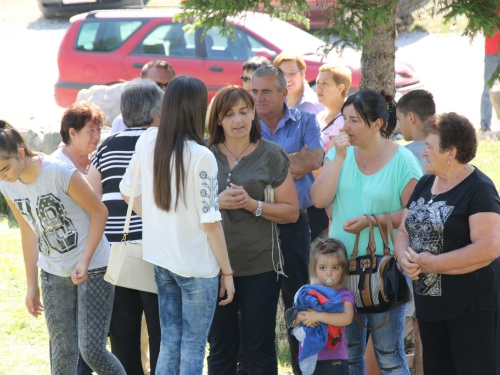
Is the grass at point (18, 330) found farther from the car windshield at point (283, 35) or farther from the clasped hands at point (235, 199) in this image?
the car windshield at point (283, 35)

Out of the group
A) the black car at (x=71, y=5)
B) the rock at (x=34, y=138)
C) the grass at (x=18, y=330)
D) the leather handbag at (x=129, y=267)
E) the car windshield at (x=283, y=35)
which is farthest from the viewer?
the black car at (x=71, y=5)

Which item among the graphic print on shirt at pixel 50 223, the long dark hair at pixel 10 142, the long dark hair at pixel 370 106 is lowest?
the graphic print on shirt at pixel 50 223

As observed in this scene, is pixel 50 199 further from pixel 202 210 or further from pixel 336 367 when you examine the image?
pixel 336 367

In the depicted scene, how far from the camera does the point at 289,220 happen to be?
152 inches

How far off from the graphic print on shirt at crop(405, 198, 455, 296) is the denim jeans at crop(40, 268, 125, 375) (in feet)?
5.53

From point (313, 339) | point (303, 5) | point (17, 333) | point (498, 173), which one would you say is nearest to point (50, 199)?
point (313, 339)

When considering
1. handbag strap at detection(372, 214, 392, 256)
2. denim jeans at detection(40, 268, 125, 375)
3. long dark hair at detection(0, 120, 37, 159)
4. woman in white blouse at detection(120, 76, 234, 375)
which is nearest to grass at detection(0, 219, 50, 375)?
denim jeans at detection(40, 268, 125, 375)

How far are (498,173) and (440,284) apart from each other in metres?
6.09

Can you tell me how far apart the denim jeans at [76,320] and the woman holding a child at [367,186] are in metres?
1.34

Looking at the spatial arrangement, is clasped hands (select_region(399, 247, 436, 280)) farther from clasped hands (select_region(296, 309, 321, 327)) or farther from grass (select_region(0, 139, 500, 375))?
grass (select_region(0, 139, 500, 375))

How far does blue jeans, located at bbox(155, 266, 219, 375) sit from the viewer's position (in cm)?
336

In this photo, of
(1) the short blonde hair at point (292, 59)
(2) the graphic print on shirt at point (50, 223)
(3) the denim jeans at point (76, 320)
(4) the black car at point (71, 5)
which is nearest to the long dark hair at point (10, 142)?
(2) the graphic print on shirt at point (50, 223)

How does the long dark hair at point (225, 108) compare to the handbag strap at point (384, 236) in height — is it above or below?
above

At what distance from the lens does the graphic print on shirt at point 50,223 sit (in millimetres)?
3593
